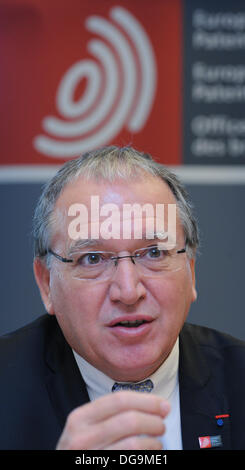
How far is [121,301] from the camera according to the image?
130cm

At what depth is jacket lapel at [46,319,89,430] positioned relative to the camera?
146 centimetres

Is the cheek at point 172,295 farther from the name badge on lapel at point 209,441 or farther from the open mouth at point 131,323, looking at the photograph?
the name badge on lapel at point 209,441

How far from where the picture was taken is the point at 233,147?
8.58 ft

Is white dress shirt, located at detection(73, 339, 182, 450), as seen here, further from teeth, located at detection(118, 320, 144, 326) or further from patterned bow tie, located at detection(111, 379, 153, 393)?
teeth, located at detection(118, 320, 144, 326)

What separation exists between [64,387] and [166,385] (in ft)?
0.97

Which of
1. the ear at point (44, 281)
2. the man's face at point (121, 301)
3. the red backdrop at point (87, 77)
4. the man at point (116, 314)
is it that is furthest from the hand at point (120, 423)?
the red backdrop at point (87, 77)

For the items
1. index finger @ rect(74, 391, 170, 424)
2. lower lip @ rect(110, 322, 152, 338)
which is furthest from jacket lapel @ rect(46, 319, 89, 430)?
index finger @ rect(74, 391, 170, 424)

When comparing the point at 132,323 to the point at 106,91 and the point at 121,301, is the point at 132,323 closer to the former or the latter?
the point at 121,301

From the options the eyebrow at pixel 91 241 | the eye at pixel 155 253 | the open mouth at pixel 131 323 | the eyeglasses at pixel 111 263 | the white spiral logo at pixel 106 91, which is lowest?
the open mouth at pixel 131 323

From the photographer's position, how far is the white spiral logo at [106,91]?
262 centimetres

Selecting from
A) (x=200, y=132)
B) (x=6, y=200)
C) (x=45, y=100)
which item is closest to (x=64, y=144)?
(x=45, y=100)

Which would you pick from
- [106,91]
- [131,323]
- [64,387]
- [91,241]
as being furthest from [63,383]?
[106,91]

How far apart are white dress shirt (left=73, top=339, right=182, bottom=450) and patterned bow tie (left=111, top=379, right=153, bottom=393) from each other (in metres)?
0.01
